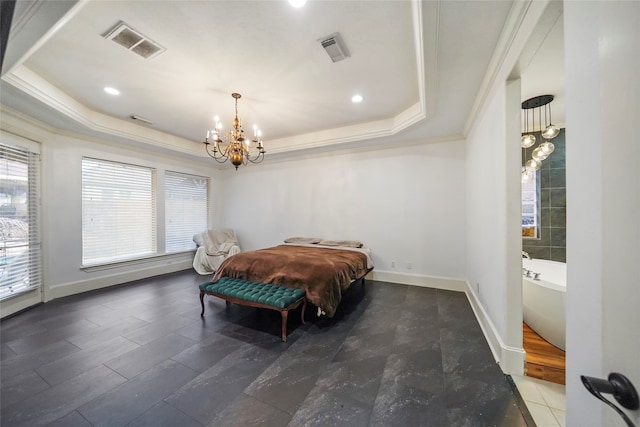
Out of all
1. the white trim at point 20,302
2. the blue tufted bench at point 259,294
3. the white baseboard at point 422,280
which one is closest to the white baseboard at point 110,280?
the white trim at point 20,302

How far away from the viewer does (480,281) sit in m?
2.73

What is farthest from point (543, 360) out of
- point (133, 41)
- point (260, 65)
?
point (133, 41)

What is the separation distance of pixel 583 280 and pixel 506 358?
5.20 feet

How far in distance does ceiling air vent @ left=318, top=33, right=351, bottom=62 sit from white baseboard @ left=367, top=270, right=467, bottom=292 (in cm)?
352

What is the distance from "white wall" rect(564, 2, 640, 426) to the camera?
Answer: 1.57 ft

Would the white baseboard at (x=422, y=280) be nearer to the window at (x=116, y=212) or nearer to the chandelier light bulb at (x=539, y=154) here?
the chandelier light bulb at (x=539, y=154)

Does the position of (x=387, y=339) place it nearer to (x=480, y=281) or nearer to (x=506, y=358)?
(x=506, y=358)

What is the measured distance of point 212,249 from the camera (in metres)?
5.21

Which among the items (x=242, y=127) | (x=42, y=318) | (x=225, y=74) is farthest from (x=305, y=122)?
(x=42, y=318)

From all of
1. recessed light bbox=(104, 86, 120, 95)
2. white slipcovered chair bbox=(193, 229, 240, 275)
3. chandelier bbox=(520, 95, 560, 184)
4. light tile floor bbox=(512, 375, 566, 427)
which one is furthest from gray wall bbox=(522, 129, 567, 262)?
recessed light bbox=(104, 86, 120, 95)

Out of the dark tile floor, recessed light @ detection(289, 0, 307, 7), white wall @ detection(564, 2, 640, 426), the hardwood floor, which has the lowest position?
the dark tile floor

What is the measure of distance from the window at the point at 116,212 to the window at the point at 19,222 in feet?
1.99

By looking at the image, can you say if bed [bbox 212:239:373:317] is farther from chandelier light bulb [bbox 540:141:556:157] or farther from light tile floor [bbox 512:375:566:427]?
chandelier light bulb [bbox 540:141:556:157]

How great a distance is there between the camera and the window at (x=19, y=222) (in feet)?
9.39
